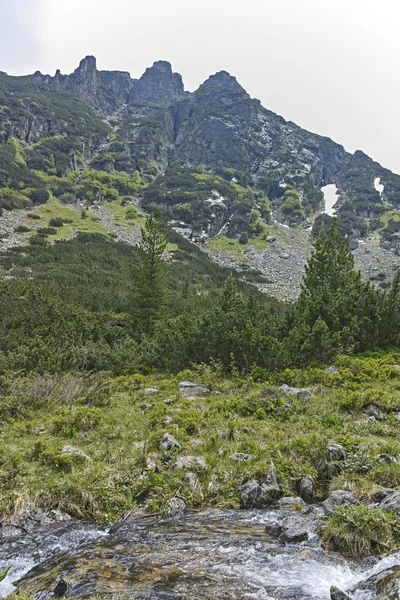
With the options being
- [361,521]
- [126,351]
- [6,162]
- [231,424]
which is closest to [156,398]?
[231,424]

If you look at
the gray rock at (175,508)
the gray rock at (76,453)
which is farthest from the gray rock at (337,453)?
the gray rock at (76,453)

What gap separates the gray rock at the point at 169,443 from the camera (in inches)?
326

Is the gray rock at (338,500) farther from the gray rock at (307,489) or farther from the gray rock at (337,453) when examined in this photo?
the gray rock at (337,453)

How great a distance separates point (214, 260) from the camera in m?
74.4

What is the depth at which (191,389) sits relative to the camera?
45.8ft

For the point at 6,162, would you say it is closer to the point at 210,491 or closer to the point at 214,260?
the point at 214,260

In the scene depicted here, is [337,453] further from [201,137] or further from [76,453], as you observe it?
[201,137]

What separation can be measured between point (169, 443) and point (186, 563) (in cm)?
366

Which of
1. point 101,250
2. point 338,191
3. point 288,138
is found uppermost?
point 288,138

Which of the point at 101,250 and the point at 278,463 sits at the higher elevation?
the point at 101,250

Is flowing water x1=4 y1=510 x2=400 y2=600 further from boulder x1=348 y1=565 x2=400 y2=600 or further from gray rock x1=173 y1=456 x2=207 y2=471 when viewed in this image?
gray rock x1=173 y1=456 x2=207 y2=471

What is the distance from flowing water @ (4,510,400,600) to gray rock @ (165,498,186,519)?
190 mm

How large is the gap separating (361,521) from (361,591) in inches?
39.4

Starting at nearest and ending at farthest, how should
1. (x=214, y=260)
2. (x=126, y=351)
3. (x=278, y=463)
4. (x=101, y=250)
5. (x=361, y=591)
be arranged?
(x=361, y=591)
(x=278, y=463)
(x=126, y=351)
(x=101, y=250)
(x=214, y=260)
